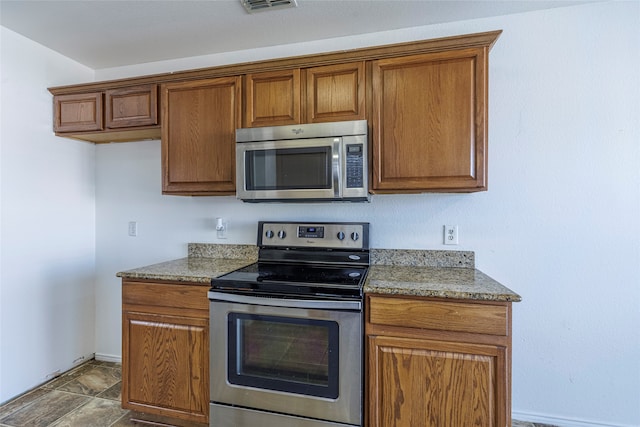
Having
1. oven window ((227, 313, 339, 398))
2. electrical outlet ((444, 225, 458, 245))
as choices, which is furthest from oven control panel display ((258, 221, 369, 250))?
oven window ((227, 313, 339, 398))

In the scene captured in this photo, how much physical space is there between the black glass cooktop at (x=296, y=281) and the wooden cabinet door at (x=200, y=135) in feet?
1.91

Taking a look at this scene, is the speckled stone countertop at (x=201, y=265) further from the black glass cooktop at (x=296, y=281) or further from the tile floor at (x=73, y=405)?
the tile floor at (x=73, y=405)

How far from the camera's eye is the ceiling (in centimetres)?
190

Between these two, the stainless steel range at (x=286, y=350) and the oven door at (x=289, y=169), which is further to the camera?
the oven door at (x=289, y=169)

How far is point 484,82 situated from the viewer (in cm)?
170

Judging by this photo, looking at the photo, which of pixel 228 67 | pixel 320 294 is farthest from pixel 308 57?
pixel 320 294

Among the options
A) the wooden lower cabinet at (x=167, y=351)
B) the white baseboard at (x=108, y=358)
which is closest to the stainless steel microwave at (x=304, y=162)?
the wooden lower cabinet at (x=167, y=351)

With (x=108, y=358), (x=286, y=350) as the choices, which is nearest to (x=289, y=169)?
(x=286, y=350)

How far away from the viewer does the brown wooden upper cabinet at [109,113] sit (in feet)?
7.39

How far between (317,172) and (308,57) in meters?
0.67

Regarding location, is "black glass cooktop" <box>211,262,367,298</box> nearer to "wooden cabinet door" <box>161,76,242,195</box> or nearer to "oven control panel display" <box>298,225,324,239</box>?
"oven control panel display" <box>298,225,324,239</box>

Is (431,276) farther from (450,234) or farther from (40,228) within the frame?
(40,228)

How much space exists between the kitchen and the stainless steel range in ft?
2.37

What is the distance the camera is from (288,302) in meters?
1.63
